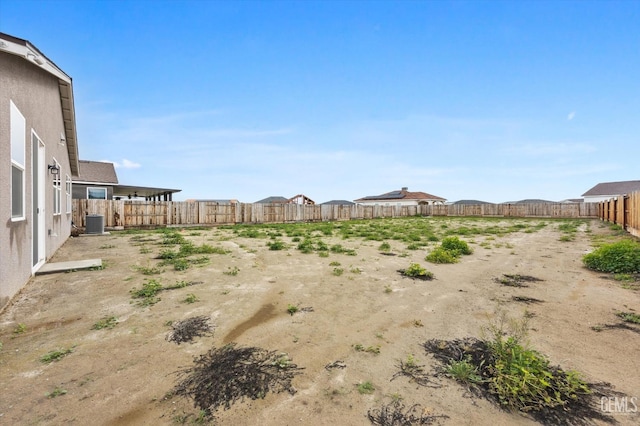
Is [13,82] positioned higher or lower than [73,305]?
higher

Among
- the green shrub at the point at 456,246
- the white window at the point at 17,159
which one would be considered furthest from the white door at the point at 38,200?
the green shrub at the point at 456,246

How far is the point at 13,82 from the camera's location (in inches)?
199

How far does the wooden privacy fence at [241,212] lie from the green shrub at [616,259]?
20591 mm

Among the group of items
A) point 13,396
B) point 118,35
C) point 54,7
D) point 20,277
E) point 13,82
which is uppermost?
point 118,35

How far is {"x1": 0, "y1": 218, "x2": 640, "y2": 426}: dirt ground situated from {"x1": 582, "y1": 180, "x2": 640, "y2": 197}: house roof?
5552 centimetres

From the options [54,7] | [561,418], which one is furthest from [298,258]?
[54,7]

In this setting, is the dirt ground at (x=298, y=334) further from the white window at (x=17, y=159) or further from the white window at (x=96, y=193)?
the white window at (x=96, y=193)

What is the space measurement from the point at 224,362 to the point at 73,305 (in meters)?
3.50

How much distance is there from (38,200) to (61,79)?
153 inches

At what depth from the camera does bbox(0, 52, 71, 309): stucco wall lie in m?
4.45

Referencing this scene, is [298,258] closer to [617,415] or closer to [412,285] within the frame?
[412,285]

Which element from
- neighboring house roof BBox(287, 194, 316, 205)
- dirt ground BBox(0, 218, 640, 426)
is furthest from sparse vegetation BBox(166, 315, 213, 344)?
neighboring house roof BBox(287, 194, 316, 205)

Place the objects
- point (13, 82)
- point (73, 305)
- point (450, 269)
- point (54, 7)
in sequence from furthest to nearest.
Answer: point (54, 7), point (450, 269), point (13, 82), point (73, 305)

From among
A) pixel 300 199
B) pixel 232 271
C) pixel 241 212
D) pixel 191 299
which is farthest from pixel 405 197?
pixel 191 299
